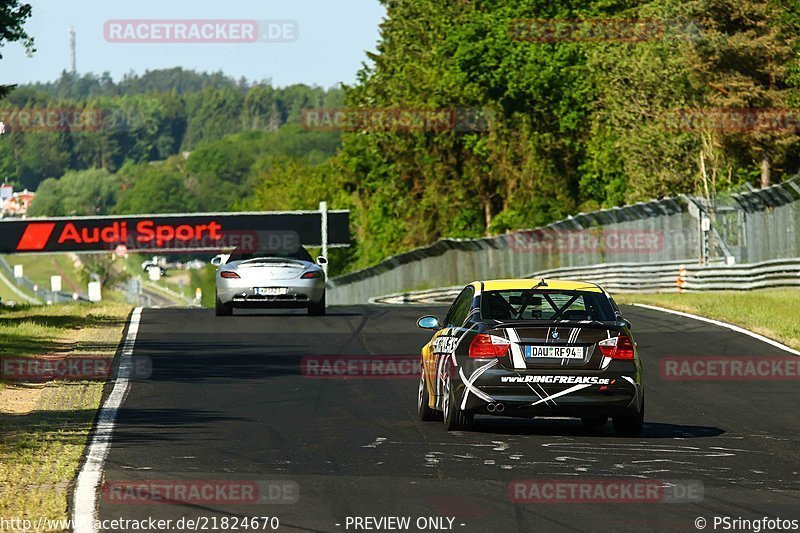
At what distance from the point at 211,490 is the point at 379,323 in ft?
55.2

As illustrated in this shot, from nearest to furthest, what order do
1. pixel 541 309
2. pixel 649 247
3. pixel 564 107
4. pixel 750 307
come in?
pixel 541 309
pixel 750 307
pixel 649 247
pixel 564 107

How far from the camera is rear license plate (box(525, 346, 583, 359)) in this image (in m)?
12.5

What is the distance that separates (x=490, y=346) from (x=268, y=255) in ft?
49.1

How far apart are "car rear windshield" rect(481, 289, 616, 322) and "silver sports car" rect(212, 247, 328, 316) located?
1342 cm

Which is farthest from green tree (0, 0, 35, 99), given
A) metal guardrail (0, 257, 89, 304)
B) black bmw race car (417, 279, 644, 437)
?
metal guardrail (0, 257, 89, 304)

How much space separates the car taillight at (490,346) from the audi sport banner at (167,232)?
5196cm

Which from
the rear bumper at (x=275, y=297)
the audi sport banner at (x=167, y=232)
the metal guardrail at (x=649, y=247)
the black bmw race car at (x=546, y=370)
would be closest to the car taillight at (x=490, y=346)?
the black bmw race car at (x=546, y=370)

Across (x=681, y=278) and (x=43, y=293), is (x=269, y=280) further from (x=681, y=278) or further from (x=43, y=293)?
(x=43, y=293)

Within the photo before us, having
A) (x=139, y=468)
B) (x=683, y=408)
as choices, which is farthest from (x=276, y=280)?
(x=139, y=468)

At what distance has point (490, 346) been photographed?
12.6 meters

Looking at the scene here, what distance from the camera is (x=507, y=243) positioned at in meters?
48.9

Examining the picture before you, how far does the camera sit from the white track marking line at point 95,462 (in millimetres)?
8727

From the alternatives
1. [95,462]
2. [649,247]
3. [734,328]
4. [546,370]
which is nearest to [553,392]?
[546,370]

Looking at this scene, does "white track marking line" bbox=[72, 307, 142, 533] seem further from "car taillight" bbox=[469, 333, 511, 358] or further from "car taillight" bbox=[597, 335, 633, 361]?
"car taillight" bbox=[597, 335, 633, 361]
